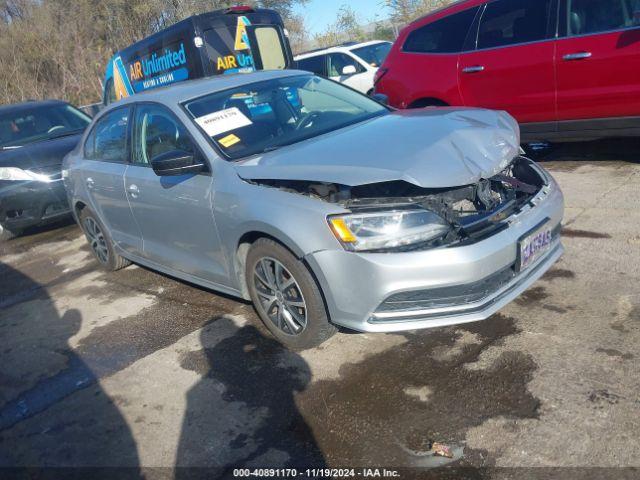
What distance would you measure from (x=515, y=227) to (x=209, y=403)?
193 cm

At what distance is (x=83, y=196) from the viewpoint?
5613 millimetres

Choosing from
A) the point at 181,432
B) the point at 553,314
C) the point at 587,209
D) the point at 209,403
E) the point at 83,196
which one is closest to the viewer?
the point at 181,432

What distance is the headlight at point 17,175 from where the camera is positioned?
7.45 metres

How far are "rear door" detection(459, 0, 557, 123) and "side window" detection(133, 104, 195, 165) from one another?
12.2 feet

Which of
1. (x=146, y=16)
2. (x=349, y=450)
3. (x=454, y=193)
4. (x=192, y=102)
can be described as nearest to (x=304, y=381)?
(x=349, y=450)

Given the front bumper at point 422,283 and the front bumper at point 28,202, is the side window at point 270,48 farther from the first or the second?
the front bumper at point 422,283

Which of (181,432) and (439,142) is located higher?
(439,142)

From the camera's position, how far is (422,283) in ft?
9.78

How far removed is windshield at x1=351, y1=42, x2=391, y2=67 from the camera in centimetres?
1189

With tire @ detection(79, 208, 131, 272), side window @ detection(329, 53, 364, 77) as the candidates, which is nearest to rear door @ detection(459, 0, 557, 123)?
tire @ detection(79, 208, 131, 272)

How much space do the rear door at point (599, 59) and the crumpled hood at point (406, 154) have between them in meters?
2.11

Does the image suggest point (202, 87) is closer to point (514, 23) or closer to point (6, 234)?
point (514, 23)

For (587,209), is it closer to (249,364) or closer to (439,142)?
(439,142)

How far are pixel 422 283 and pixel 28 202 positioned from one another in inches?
242
